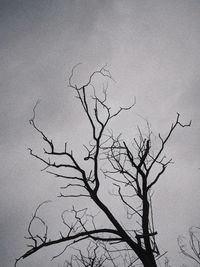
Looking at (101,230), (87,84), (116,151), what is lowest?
(101,230)

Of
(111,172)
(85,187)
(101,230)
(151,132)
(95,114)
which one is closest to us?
(101,230)

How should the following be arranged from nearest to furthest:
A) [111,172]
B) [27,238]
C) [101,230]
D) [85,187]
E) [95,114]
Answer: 1. [27,238]
2. [101,230]
3. [85,187]
4. [95,114]
5. [111,172]

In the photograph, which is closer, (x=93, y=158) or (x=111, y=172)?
(x=93, y=158)

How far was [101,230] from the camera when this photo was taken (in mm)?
4766

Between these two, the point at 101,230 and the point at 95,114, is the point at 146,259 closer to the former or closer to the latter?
the point at 101,230

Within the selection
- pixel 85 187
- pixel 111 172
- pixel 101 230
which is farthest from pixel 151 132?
pixel 101 230

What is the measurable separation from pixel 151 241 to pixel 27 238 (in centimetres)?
232

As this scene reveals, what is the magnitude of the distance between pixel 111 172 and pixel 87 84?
2.25 meters

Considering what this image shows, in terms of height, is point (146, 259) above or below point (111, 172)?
below

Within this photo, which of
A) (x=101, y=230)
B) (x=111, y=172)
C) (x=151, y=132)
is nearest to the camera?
(x=101, y=230)

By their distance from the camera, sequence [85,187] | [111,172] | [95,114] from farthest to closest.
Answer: [111,172]
[95,114]
[85,187]

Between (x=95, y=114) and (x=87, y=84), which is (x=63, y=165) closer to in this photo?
(x=95, y=114)

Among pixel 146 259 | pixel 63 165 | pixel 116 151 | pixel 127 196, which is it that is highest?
pixel 116 151

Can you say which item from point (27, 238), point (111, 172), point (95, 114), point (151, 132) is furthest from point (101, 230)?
point (151, 132)
